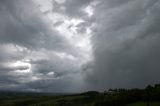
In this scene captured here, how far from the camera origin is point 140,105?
188 meters

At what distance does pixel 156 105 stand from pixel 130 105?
2491 centimetres

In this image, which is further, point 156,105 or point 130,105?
point 130,105

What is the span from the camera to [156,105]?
595ft

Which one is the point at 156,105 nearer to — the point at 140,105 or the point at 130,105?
the point at 140,105

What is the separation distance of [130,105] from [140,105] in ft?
42.9

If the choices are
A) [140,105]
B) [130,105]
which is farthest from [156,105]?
[130,105]

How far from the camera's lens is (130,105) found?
19962cm
